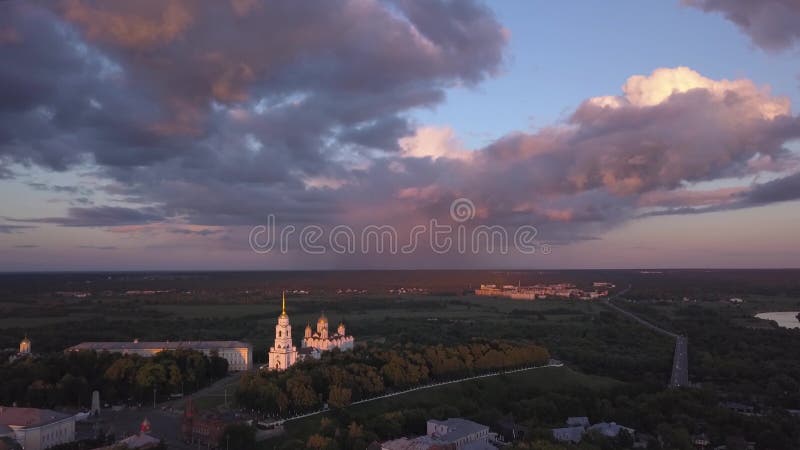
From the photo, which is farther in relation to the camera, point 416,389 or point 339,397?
point 416,389

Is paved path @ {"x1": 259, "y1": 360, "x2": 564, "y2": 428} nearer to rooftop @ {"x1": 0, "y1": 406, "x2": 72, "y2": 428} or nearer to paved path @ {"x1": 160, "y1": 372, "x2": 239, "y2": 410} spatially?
paved path @ {"x1": 160, "y1": 372, "x2": 239, "y2": 410}

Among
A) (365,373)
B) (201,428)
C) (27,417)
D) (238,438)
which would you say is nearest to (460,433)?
(238,438)

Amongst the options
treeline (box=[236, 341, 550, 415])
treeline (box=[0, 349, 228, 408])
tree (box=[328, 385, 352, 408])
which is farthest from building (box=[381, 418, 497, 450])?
treeline (box=[0, 349, 228, 408])

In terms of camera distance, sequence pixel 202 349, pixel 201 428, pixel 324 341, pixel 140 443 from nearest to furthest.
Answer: pixel 140 443 < pixel 201 428 < pixel 202 349 < pixel 324 341

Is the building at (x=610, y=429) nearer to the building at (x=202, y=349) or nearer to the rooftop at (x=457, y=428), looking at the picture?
the rooftop at (x=457, y=428)

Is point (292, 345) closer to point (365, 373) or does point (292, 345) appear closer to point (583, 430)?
point (365, 373)
